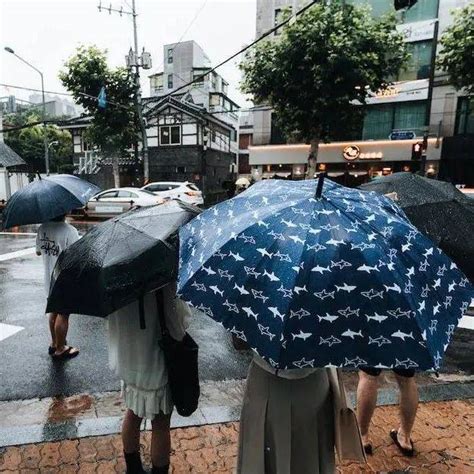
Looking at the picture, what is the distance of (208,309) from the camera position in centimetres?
156

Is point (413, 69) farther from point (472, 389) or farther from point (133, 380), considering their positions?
point (133, 380)

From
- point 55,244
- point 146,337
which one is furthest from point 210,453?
point 55,244

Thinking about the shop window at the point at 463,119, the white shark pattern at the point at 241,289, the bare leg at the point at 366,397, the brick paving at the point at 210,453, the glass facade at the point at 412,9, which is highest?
the glass facade at the point at 412,9

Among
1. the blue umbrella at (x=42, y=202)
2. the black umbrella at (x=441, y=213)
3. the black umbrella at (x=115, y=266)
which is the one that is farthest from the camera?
the blue umbrella at (x=42, y=202)

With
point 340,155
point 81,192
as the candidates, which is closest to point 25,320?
point 81,192

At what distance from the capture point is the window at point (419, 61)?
21.1m

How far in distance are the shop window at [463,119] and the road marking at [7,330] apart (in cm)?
2243

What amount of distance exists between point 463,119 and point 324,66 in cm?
995

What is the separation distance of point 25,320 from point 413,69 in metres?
22.8

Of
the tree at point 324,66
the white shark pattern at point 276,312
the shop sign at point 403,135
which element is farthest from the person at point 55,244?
the shop sign at point 403,135

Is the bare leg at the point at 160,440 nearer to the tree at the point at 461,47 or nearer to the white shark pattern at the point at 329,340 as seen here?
the white shark pattern at the point at 329,340

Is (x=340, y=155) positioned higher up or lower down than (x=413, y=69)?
lower down

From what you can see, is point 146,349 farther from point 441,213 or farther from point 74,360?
point 74,360

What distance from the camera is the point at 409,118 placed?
868 inches
